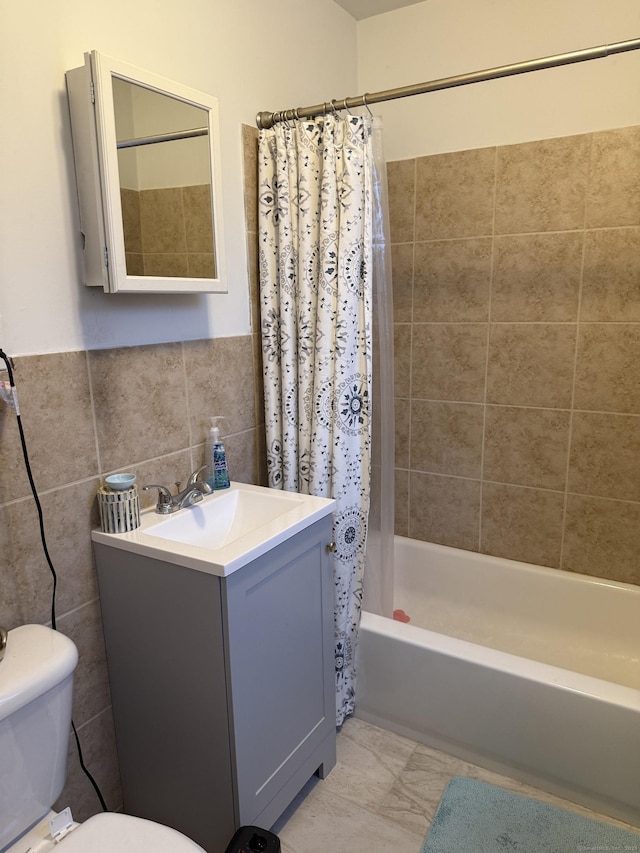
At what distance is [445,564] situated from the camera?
8.47ft

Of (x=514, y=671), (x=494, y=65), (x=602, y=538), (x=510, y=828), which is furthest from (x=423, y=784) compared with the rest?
(x=494, y=65)

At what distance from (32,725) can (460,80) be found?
6.11 ft

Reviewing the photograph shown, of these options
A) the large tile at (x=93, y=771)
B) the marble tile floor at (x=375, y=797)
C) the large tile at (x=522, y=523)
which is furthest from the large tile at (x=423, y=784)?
the large tile at (x=522, y=523)

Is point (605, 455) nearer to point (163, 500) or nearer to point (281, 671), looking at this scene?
point (281, 671)

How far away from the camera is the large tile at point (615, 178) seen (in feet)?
6.61

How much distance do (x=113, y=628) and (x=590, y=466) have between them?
70.6 inches

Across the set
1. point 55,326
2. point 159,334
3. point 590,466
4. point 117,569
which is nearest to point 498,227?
point 590,466

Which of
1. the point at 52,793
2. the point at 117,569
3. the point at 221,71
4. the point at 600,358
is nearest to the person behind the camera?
the point at 52,793

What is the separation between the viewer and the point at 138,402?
5.23ft

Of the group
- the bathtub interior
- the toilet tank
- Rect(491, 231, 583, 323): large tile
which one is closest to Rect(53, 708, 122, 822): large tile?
the toilet tank

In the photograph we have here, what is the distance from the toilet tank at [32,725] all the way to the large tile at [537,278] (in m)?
1.92

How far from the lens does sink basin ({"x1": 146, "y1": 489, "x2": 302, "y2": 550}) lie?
5.30 feet

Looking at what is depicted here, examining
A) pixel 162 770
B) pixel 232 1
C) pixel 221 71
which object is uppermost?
pixel 232 1

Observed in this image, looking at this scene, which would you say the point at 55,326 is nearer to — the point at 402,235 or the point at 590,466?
the point at 402,235
